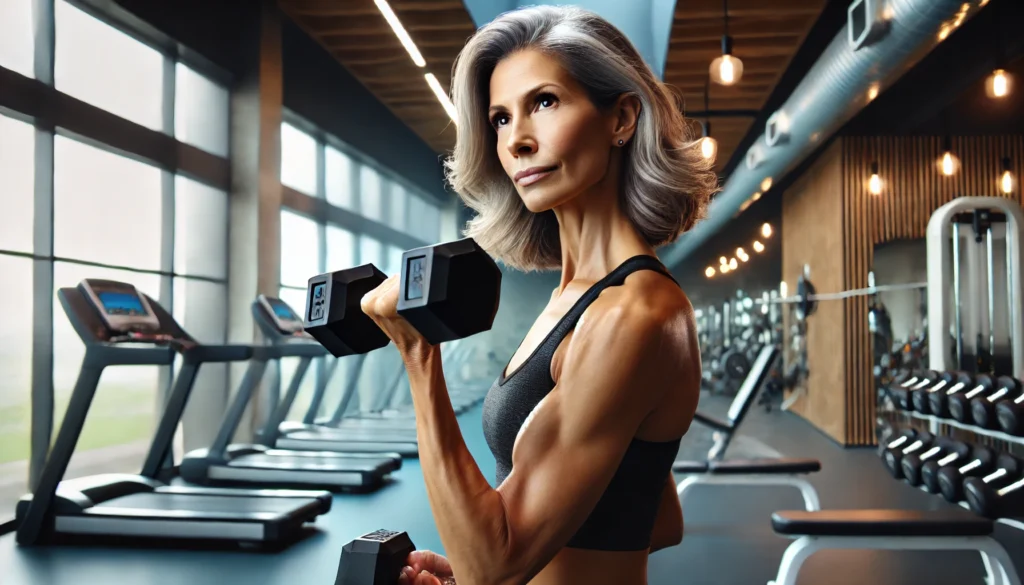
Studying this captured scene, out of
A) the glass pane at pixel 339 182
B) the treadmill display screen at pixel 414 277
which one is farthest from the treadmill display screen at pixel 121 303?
the treadmill display screen at pixel 414 277

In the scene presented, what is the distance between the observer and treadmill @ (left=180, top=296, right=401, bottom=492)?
16.0 ft

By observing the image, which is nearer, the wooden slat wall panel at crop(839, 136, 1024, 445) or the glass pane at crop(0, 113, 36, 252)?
the glass pane at crop(0, 113, 36, 252)

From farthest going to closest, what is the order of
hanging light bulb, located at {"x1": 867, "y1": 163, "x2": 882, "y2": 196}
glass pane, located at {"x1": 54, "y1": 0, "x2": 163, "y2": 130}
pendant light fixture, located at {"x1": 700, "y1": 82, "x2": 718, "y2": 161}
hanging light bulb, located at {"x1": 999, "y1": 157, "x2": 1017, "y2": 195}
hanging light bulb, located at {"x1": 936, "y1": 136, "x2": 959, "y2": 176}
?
1. hanging light bulb, located at {"x1": 867, "y1": 163, "x2": 882, "y2": 196}
2. hanging light bulb, located at {"x1": 999, "y1": 157, "x2": 1017, "y2": 195}
3. hanging light bulb, located at {"x1": 936, "y1": 136, "x2": 959, "y2": 176}
4. pendant light fixture, located at {"x1": 700, "y1": 82, "x2": 718, "y2": 161}
5. glass pane, located at {"x1": 54, "y1": 0, "x2": 163, "y2": 130}

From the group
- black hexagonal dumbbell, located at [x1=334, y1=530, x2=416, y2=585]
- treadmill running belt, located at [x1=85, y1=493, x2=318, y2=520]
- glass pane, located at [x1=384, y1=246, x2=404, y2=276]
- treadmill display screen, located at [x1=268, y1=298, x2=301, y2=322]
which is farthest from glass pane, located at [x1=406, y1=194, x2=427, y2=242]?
black hexagonal dumbbell, located at [x1=334, y1=530, x2=416, y2=585]

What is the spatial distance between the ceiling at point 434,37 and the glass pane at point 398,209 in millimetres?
419

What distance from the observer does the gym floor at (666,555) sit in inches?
135

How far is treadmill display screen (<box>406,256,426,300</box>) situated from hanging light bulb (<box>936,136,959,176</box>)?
611 centimetres

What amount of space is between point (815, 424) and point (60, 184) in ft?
16.7

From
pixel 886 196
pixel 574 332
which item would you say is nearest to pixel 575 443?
pixel 574 332

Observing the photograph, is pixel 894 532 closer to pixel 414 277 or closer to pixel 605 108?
pixel 605 108

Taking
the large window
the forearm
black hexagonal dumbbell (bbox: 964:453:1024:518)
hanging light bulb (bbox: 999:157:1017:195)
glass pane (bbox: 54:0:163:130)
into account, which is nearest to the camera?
the forearm

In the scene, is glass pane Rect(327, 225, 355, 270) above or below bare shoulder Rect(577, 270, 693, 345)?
above

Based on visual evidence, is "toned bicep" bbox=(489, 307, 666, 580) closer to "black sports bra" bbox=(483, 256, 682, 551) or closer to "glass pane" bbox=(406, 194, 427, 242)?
"black sports bra" bbox=(483, 256, 682, 551)

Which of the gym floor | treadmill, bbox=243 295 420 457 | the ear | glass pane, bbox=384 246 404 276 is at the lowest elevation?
the gym floor
